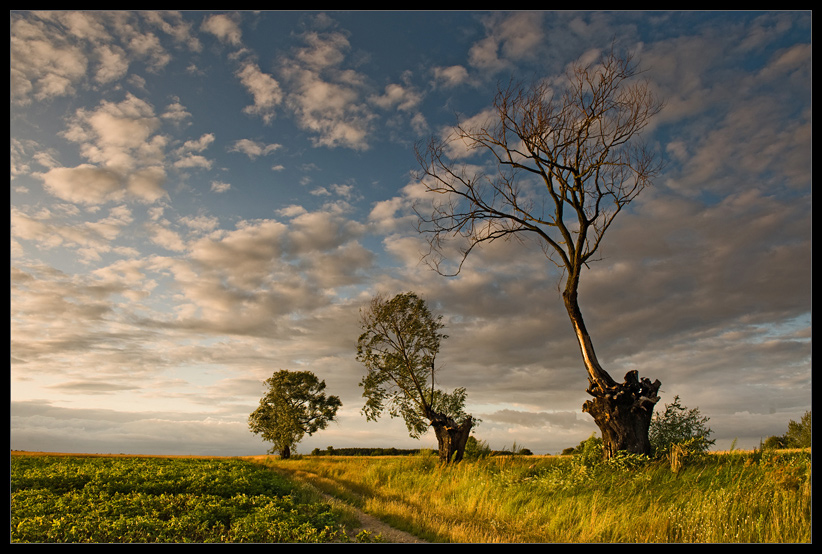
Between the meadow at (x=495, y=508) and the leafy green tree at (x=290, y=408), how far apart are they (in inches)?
1431

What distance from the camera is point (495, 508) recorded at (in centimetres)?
1269

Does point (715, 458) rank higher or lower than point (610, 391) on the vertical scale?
lower

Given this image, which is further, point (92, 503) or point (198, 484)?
point (198, 484)

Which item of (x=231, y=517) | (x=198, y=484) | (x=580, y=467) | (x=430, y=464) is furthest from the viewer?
(x=430, y=464)

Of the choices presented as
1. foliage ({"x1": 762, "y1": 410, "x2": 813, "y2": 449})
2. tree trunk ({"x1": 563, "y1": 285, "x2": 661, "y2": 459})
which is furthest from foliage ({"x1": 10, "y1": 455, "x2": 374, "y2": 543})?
foliage ({"x1": 762, "y1": 410, "x2": 813, "y2": 449})

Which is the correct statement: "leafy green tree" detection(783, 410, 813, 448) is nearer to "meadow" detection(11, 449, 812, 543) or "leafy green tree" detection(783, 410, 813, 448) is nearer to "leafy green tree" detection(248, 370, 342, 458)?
"meadow" detection(11, 449, 812, 543)

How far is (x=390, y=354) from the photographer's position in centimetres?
2591

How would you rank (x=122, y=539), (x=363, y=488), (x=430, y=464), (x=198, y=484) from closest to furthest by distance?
1. (x=122, y=539)
2. (x=198, y=484)
3. (x=363, y=488)
4. (x=430, y=464)

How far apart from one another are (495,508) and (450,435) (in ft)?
39.7

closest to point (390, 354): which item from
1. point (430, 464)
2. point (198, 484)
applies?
point (430, 464)

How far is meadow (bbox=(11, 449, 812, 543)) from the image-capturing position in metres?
8.65
